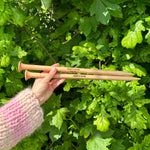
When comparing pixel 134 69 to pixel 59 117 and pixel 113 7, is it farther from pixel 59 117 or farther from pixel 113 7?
pixel 59 117

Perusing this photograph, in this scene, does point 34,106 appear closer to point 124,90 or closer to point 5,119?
point 5,119

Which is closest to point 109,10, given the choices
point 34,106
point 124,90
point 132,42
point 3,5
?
point 132,42

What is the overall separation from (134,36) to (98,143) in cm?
78

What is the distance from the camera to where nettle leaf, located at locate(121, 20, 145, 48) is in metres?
1.53

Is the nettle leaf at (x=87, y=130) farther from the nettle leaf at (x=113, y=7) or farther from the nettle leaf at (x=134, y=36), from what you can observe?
the nettle leaf at (x=113, y=7)

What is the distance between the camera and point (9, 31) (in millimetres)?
1735

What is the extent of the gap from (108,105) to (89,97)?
16 cm

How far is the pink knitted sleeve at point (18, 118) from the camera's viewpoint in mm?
1158

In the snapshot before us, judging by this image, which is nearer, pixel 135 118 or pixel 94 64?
pixel 135 118

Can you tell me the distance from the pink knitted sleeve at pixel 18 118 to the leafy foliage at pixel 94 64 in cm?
39

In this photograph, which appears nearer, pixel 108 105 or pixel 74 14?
pixel 108 105

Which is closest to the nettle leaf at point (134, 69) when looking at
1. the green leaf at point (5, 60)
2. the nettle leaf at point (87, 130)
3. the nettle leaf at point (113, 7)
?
the nettle leaf at point (113, 7)

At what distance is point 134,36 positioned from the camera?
1.54 m

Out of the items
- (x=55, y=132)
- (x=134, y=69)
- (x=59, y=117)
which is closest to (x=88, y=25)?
(x=134, y=69)
